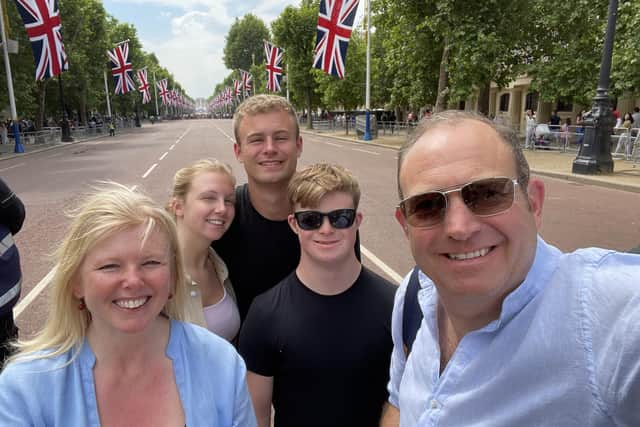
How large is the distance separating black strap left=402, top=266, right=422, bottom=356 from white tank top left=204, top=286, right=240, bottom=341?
3.43 feet

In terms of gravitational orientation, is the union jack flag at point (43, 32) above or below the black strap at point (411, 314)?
above

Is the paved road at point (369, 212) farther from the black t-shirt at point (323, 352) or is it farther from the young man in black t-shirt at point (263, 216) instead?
the black t-shirt at point (323, 352)

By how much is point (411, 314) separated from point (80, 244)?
3.68 feet

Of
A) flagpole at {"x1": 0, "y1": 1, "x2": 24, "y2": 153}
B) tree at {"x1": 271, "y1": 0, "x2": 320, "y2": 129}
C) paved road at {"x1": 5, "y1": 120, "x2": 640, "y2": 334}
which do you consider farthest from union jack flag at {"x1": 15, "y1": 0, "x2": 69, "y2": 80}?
tree at {"x1": 271, "y1": 0, "x2": 320, "y2": 129}

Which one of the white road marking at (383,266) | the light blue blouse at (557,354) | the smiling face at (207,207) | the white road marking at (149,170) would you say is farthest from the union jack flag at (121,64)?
the light blue blouse at (557,354)

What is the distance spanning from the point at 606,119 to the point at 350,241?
13652 millimetres

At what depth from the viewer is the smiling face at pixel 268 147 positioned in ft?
7.84

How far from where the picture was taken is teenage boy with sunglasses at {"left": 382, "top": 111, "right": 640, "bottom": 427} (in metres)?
0.91

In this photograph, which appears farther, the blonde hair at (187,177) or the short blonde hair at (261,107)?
the short blonde hair at (261,107)

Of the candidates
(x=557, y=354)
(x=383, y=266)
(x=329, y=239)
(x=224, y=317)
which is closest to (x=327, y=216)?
(x=329, y=239)

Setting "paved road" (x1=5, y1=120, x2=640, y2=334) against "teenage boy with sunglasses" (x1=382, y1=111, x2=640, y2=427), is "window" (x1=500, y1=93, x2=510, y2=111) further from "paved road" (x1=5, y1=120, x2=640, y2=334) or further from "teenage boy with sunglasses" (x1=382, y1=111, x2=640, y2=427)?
"teenage boy with sunglasses" (x1=382, y1=111, x2=640, y2=427)

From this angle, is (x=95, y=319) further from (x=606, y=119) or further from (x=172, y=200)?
(x=606, y=119)

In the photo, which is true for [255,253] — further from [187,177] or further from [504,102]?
[504,102]

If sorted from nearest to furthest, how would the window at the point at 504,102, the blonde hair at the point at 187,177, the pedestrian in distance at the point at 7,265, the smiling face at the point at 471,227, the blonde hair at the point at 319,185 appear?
the smiling face at the point at 471,227 < the blonde hair at the point at 319,185 < the pedestrian in distance at the point at 7,265 < the blonde hair at the point at 187,177 < the window at the point at 504,102
